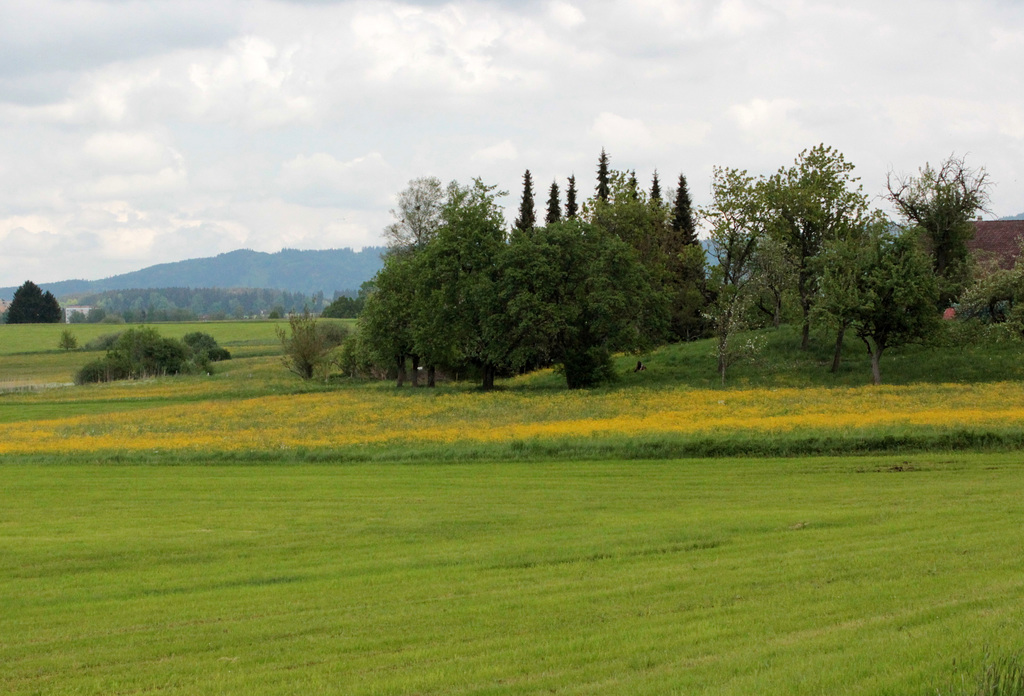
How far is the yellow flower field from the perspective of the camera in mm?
33312

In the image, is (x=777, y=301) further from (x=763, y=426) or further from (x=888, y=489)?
(x=888, y=489)

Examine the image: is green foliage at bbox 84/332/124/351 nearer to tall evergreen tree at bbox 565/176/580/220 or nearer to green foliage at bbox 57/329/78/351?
green foliage at bbox 57/329/78/351

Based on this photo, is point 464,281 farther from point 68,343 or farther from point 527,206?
point 68,343

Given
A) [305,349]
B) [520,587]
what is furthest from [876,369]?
[305,349]

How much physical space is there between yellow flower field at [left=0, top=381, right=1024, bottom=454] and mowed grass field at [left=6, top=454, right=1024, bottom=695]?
950cm

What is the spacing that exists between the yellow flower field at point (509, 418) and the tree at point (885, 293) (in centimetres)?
562

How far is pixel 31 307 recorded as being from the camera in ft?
580

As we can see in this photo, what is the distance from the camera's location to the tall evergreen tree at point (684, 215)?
87.4 m

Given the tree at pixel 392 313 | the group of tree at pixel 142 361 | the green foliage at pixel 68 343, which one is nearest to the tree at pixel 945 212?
the tree at pixel 392 313

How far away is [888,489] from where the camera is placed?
70.0ft

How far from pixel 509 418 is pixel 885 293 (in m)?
26.4

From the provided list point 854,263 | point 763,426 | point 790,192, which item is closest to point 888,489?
point 763,426

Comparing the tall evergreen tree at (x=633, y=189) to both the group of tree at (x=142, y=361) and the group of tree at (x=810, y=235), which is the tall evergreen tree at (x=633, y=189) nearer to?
the group of tree at (x=810, y=235)

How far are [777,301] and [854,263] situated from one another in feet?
50.0
